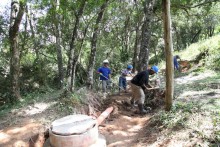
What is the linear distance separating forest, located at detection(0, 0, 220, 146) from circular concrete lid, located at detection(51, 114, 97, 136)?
3.23ft

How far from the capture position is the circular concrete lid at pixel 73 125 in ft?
18.7

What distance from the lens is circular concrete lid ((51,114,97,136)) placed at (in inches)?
224

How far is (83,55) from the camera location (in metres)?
20.8

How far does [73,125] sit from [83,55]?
49.4 feet

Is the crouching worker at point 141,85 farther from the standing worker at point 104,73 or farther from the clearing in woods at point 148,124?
the standing worker at point 104,73

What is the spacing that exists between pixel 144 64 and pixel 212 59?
5131mm

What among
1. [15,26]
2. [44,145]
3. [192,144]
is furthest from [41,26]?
[192,144]

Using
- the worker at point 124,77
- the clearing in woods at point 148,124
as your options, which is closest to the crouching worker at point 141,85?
the clearing in woods at point 148,124

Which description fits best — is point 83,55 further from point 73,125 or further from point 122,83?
point 73,125

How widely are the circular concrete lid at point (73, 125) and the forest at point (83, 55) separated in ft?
3.23

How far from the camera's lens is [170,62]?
21.6 ft

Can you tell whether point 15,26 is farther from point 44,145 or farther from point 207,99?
point 207,99

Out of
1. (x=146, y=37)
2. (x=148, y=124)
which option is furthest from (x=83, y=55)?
(x=148, y=124)

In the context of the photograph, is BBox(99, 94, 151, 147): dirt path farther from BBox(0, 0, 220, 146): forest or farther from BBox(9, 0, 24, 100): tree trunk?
BBox(9, 0, 24, 100): tree trunk
